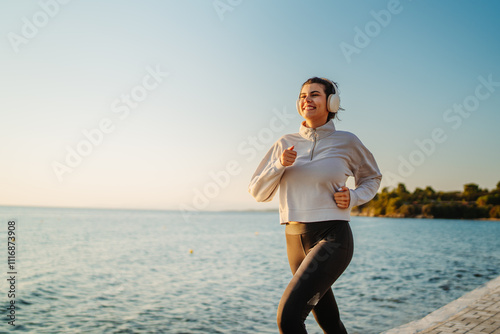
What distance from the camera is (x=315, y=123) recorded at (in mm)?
2818

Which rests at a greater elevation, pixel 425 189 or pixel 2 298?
pixel 425 189

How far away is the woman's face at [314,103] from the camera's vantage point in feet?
9.00

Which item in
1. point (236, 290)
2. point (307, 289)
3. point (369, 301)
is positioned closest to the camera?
point (307, 289)

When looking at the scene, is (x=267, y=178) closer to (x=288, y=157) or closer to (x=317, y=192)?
(x=288, y=157)

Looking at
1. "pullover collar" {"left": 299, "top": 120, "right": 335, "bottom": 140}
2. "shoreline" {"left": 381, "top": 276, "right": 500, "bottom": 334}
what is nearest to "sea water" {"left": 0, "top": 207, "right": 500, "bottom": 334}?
"shoreline" {"left": 381, "top": 276, "right": 500, "bottom": 334}

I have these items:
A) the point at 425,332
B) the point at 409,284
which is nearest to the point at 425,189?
the point at 409,284

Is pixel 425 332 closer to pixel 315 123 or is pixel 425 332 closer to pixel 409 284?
pixel 315 123

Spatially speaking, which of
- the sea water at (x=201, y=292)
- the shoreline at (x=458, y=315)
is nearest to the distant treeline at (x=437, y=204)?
the sea water at (x=201, y=292)

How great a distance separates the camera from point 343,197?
8.18 feet

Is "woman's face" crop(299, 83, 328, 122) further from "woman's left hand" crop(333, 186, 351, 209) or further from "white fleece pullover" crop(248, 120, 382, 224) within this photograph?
"woman's left hand" crop(333, 186, 351, 209)

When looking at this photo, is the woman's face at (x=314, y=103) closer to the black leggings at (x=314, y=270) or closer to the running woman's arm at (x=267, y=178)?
Answer: the running woman's arm at (x=267, y=178)

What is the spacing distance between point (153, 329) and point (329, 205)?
7.02 metres

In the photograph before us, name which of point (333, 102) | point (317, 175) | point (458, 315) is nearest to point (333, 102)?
point (333, 102)

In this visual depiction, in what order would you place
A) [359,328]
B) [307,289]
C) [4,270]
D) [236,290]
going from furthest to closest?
1. [4,270]
2. [236,290]
3. [359,328]
4. [307,289]
